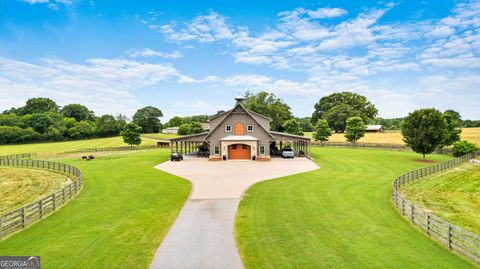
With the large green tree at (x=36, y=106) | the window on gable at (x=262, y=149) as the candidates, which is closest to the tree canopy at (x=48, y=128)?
the large green tree at (x=36, y=106)

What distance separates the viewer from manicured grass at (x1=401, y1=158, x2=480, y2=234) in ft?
51.2

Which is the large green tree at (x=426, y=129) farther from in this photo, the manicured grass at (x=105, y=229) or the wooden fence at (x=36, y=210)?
the wooden fence at (x=36, y=210)

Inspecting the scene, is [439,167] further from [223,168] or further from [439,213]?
[223,168]

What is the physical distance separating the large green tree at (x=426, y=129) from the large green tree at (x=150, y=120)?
346 feet

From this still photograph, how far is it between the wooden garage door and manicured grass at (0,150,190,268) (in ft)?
58.7

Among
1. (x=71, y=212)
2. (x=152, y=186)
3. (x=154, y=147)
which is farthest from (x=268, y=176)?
(x=154, y=147)

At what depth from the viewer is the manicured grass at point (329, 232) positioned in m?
9.82

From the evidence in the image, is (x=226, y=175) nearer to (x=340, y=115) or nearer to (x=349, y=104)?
(x=340, y=115)

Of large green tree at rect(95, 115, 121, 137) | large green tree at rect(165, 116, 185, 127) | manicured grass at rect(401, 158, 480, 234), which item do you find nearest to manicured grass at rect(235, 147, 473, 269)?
manicured grass at rect(401, 158, 480, 234)

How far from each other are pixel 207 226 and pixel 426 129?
1507 inches

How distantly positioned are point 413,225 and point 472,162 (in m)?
29.4

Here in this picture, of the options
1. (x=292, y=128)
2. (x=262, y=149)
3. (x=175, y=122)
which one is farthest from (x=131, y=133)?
(x=175, y=122)

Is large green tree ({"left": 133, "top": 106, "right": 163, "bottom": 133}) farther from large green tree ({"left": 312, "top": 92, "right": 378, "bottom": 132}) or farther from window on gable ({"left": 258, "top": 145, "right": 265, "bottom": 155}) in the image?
window on gable ({"left": 258, "top": 145, "right": 265, "bottom": 155})

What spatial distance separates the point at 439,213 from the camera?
53.7 feet
